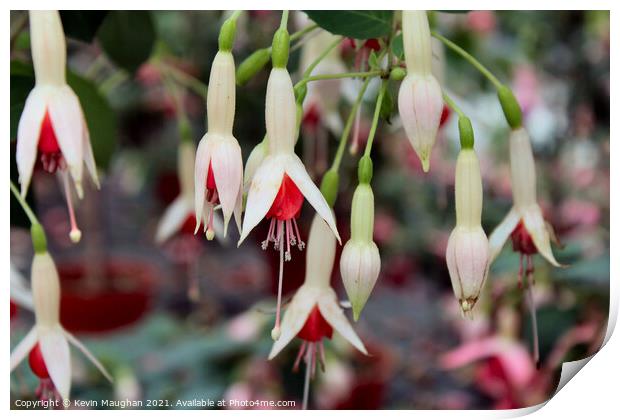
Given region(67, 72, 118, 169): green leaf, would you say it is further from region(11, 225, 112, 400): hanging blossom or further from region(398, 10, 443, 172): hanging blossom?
region(398, 10, 443, 172): hanging blossom

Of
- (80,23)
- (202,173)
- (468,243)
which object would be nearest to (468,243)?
(468,243)

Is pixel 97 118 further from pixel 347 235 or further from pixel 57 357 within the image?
pixel 347 235

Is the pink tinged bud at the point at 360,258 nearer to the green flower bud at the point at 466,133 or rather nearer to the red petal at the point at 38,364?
the green flower bud at the point at 466,133

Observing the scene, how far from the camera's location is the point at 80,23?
412 mm

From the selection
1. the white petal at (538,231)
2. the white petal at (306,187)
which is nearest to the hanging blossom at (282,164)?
the white petal at (306,187)

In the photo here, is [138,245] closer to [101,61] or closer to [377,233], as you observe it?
[377,233]

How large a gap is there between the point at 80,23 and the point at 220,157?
5.7 inches

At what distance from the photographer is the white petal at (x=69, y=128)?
319 mm

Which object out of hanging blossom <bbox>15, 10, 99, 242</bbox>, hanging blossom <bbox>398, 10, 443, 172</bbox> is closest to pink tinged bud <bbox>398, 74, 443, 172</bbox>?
hanging blossom <bbox>398, 10, 443, 172</bbox>

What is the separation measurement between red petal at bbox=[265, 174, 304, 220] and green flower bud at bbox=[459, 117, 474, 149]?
0.23 feet

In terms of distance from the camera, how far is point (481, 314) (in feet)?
2.38

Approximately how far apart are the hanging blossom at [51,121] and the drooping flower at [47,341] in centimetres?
6

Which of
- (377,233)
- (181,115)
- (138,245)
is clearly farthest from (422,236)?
(181,115)

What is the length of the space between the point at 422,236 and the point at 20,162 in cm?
86
